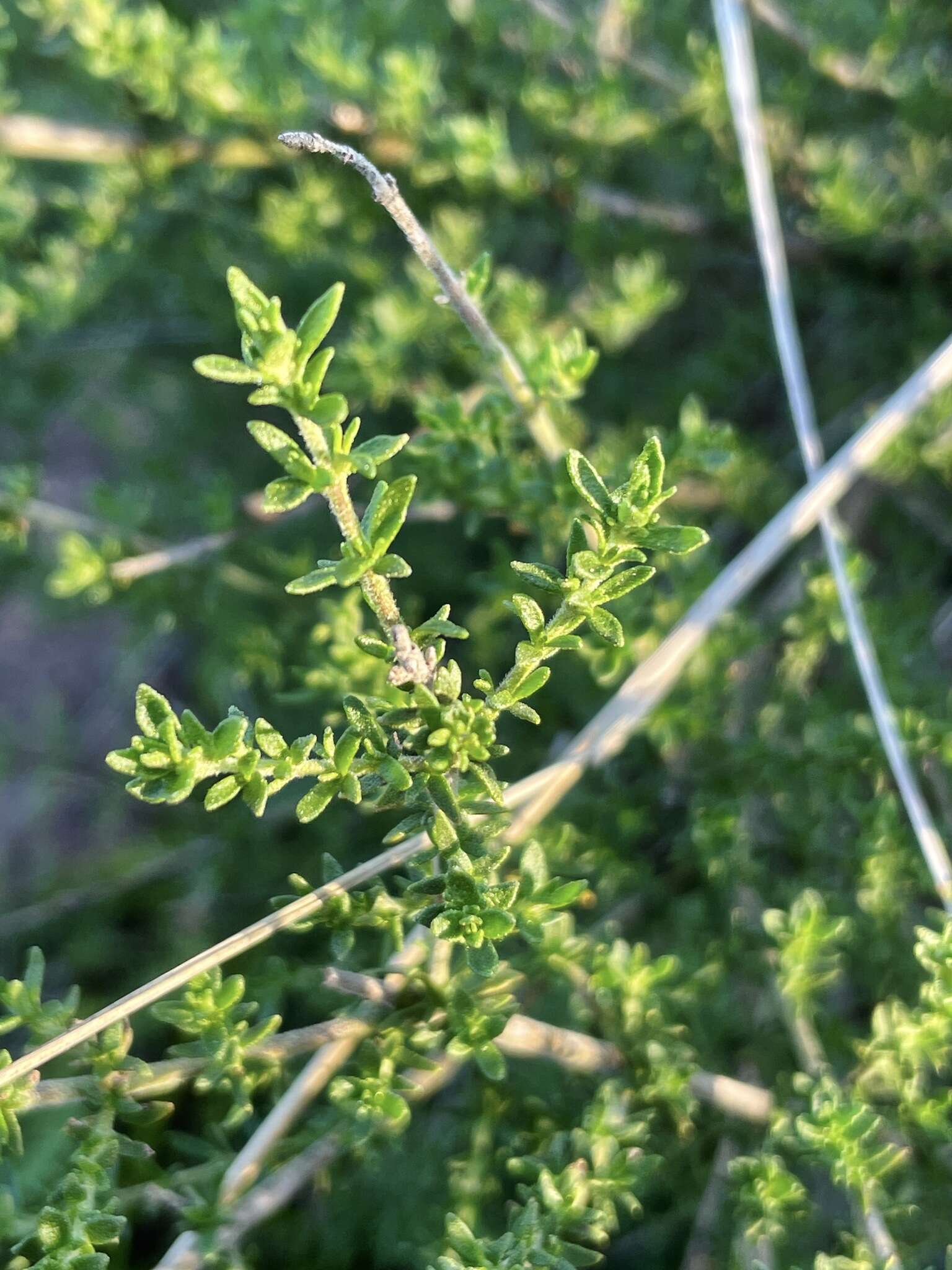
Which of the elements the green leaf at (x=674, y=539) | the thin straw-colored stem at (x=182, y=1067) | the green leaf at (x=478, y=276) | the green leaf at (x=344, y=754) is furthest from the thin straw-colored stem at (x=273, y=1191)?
the green leaf at (x=478, y=276)

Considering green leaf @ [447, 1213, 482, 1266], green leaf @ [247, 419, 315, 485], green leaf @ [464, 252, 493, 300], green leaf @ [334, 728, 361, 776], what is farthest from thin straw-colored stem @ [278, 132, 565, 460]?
green leaf @ [447, 1213, 482, 1266]

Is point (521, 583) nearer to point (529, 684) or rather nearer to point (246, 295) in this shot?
point (529, 684)

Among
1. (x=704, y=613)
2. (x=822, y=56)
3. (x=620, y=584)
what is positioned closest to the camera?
(x=620, y=584)

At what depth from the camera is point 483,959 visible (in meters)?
0.99

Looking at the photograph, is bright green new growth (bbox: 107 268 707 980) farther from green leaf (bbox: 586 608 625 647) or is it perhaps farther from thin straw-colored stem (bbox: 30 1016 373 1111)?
thin straw-colored stem (bbox: 30 1016 373 1111)

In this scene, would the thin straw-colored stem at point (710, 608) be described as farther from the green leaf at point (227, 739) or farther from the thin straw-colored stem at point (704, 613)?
the green leaf at point (227, 739)

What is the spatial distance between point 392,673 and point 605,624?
0.68ft

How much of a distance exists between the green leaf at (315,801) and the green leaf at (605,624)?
11.2 inches

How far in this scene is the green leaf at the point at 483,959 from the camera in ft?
3.23

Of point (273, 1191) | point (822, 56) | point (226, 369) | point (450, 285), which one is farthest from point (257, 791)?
point (822, 56)

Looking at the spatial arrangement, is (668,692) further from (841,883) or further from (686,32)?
(686,32)

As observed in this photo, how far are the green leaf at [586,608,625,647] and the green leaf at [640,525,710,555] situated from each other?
0.24 ft

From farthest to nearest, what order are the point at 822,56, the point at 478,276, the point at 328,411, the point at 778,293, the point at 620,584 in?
the point at 822,56 < the point at 778,293 < the point at 478,276 < the point at 620,584 < the point at 328,411

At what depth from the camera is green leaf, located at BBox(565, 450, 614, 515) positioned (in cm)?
96
